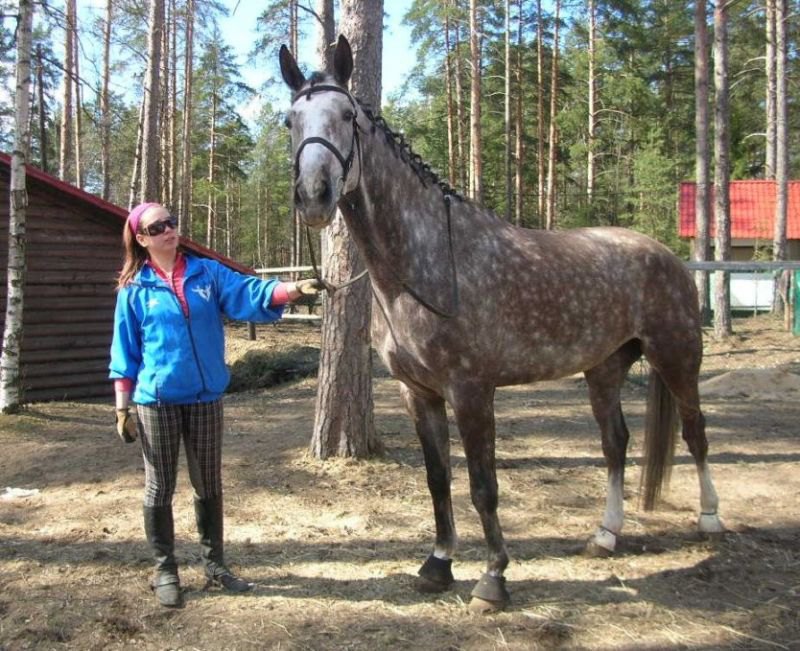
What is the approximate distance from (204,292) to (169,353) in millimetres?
345

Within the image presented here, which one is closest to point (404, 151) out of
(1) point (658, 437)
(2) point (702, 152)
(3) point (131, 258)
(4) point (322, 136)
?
(4) point (322, 136)

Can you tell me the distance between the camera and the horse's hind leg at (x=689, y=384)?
400cm

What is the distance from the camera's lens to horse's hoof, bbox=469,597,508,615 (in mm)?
3062

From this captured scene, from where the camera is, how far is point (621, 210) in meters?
25.9

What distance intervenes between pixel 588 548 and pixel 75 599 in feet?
9.06

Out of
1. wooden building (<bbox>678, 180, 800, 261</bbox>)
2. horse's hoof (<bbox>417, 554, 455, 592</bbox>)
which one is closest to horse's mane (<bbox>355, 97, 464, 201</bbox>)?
horse's hoof (<bbox>417, 554, 455, 592</bbox>)

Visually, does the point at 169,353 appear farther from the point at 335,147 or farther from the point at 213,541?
the point at 335,147

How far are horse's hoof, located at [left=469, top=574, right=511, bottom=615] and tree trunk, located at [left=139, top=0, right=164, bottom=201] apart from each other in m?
11.5

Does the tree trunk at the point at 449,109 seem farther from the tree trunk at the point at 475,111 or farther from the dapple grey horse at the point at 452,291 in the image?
the dapple grey horse at the point at 452,291

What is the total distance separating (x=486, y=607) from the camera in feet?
10.1

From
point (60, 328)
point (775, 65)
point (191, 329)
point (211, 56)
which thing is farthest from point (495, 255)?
point (211, 56)

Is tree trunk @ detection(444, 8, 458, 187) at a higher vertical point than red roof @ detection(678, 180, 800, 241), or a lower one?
higher

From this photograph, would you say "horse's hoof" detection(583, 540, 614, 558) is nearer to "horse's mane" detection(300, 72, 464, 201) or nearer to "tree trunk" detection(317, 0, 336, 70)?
"horse's mane" detection(300, 72, 464, 201)

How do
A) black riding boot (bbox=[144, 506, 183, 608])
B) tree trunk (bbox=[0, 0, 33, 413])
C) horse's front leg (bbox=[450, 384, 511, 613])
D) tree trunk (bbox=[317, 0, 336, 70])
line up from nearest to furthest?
horse's front leg (bbox=[450, 384, 511, 613]) → black riding boot (bbox=[144, 506, 183, 608]) → tree trunk (bbox=[317, 0, 336, 70]) → tree trunk (bbox=[0, 0, 33, 413])
